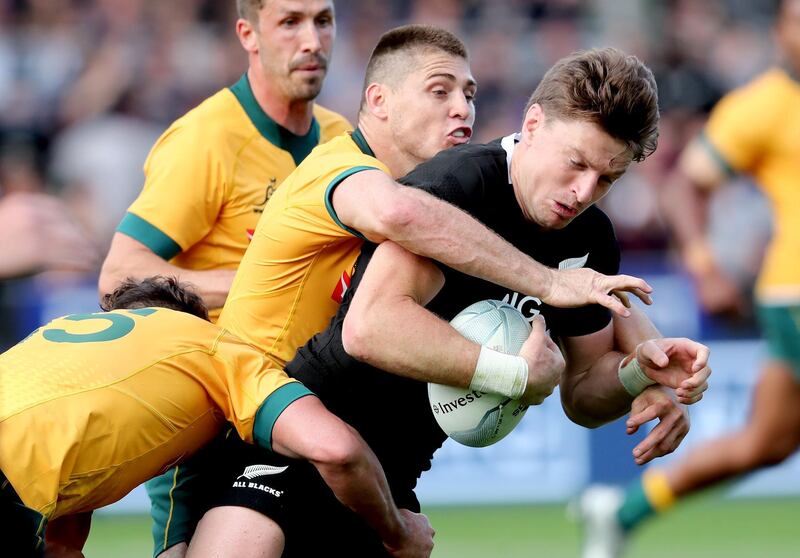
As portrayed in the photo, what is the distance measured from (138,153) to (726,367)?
5024 millimetres

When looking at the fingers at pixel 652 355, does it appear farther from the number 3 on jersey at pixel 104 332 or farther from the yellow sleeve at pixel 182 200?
the yellow sleeve at pixel 182 200

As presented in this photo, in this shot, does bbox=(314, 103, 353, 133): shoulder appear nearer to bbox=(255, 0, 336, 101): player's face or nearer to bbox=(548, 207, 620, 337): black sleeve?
bbox=(255, 0, 336, 101): player's face

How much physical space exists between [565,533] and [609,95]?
5324 mm

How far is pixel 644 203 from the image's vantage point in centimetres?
1176

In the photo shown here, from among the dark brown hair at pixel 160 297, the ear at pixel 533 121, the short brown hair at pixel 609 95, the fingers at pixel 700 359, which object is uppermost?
the short brown hair at pixel 609 95

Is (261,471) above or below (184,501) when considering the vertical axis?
above

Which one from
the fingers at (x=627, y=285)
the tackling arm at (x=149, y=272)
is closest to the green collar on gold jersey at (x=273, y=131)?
the tackling arm at (x=149, y=272)

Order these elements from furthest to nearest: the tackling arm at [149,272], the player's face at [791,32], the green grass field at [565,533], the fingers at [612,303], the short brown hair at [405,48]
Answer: the green grass field at [565,533] < the player's face at [791,32] < the tackling arm at [149,272] < the short brown hair at [405,48] < the fingers at [612,303]

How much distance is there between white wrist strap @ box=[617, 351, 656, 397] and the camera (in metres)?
4.63

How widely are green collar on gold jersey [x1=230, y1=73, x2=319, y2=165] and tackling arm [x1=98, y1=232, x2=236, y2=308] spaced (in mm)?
603

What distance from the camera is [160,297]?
15.8 feet

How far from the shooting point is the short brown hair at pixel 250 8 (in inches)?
241

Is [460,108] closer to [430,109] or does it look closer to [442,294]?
[430,109]

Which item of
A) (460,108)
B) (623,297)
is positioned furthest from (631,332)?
(460,108)
